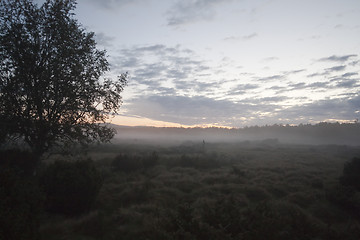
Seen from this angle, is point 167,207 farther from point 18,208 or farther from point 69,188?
point 18,208

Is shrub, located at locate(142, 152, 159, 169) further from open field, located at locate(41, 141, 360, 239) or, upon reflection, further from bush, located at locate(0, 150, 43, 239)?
bush, located at locate(0, 150, 43, 239)

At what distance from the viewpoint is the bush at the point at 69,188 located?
10805mm

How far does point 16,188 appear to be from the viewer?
586cm

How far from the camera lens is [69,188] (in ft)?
35.8

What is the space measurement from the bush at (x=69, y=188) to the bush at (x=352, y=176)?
1929 cm

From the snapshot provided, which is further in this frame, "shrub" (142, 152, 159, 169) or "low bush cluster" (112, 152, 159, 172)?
"shrub" (142, 152, 159, 169)

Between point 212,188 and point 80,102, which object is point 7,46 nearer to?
point 80,102

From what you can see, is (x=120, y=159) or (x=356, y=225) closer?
(x=356, y=225)

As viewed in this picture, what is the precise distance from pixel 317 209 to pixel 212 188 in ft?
22.8

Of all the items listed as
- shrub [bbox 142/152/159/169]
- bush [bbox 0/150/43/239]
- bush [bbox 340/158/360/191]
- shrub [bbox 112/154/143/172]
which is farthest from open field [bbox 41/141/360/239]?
bush [bbox 0/150/43/239]

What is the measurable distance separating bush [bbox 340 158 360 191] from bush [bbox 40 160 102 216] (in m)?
19.3

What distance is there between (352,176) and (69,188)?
69.4ft

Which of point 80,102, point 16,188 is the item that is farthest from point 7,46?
point 16,188

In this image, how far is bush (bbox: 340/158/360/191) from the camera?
671 inches
